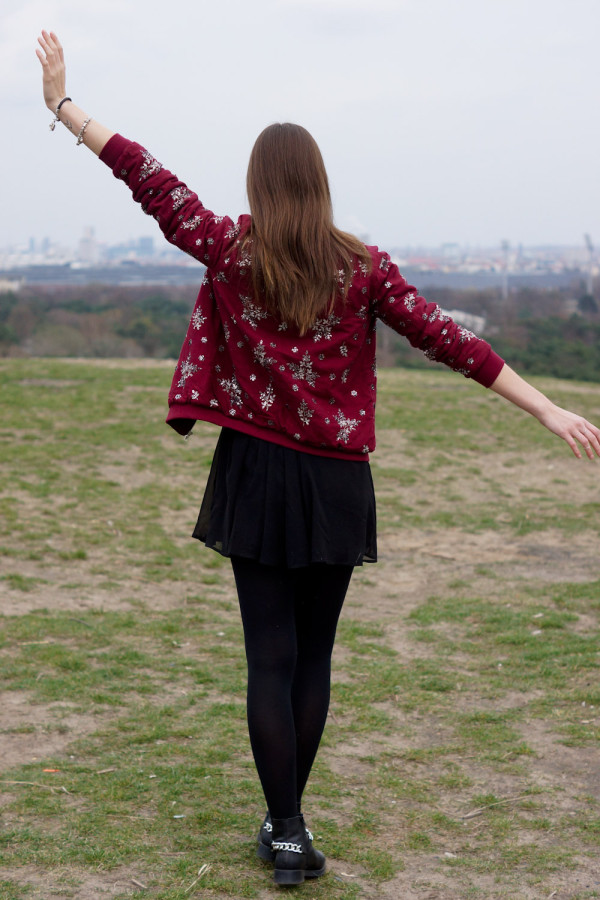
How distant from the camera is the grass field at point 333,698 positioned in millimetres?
2857

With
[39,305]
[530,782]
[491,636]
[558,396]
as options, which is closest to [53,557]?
[491,636]

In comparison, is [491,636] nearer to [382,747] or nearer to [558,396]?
[382,747]

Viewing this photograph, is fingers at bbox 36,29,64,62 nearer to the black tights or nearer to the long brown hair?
the long brown hair

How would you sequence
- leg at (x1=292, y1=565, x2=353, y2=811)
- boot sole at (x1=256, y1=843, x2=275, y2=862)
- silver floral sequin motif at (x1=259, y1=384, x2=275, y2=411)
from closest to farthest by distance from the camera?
silver floral sequin motif at (x1=259, y1=384, x2=275, y2=411) < leg at (x1=292, y1=565, x2=353, y2=811) < boot sole at (x1=256, y1=843, x2=275, y2=862)

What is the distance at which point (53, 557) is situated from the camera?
6523 millimetres

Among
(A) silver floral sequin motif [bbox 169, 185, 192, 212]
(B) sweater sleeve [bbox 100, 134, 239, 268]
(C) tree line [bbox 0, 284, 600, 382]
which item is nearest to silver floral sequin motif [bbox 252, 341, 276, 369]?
(B) sweater sleeve [bbox 100, 134, 239, 268]

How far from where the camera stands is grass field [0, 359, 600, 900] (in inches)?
112

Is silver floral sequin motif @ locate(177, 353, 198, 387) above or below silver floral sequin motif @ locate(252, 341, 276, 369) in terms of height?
below

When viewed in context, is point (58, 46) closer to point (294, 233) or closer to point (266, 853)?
point (294, 233)

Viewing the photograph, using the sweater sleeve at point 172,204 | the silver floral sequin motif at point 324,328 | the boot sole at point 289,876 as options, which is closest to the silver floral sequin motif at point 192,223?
the sweater sleeve at point 172,204

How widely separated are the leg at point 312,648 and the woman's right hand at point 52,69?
4.42 feet

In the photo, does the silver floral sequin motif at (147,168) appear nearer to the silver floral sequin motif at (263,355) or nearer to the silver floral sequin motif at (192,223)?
the silver floral sequin motif at (192,223)

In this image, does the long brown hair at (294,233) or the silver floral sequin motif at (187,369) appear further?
the silver floral sequin motif at (187,369)

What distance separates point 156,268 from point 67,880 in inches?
1932
